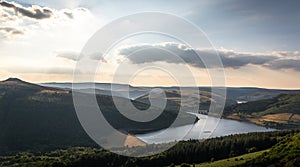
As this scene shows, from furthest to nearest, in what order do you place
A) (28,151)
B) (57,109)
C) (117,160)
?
(57,109), (28,151), (117,160)

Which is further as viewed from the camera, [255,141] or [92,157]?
[255,141]

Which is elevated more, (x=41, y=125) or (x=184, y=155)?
(x=184, y=155)

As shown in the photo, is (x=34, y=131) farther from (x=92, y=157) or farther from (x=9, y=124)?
(x=92, y=157)

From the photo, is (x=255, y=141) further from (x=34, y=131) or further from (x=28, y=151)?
(x=34, y=131)

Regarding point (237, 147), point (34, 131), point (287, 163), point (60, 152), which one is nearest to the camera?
point (287, 163)

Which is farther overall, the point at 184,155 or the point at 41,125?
the point at 41,125

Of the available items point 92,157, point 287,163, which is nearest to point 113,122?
point 92,157

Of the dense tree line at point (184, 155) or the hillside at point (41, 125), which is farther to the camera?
the hillside at point (41, 125)

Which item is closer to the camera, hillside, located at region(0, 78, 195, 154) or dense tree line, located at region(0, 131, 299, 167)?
dense tree line, located at region(0, 131, 299, 167)

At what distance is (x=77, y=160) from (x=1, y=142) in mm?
78232

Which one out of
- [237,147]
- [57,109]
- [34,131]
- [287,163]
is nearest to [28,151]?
[34,131]

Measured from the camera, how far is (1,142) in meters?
146

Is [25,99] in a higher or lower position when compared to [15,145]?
higher

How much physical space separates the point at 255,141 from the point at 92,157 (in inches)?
1842
